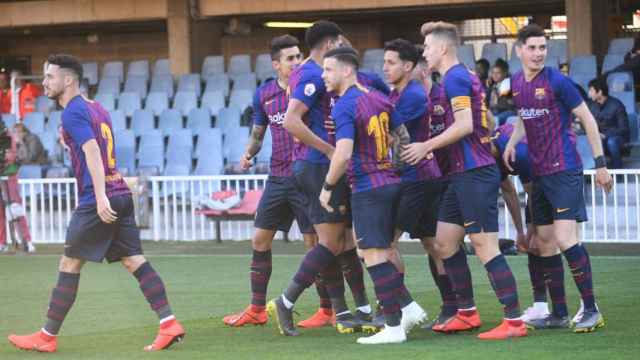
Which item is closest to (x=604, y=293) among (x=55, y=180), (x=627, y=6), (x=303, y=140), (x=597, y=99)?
(x=303, y=140)

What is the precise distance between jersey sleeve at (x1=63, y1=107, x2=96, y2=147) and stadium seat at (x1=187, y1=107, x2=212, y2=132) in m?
13.4

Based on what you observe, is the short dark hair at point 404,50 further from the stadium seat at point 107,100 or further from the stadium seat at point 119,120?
the stadium seat at point 107,100

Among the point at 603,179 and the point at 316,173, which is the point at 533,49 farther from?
the point at 316,173

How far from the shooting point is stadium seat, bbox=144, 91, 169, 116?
23344 mm

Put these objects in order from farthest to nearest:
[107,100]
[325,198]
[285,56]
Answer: [107,100], [285,56], [325,198]

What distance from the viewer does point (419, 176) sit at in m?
8.97

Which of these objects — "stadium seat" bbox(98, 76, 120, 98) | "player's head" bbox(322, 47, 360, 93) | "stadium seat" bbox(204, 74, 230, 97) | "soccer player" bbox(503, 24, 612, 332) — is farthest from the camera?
"stadium seat" bbox(98, 76, 120, 98)

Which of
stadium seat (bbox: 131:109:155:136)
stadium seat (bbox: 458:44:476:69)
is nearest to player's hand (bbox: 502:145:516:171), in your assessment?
stadium seat (bbox: 458:44:476:69)

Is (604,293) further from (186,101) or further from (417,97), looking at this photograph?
(186,101)

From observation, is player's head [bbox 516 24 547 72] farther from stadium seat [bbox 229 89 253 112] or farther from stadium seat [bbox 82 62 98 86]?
stadium seat [bbox 82 62 98 86]

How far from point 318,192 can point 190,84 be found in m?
14.9

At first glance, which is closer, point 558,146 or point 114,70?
point 558,146

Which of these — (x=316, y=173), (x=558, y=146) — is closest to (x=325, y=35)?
(x=316, y=173)

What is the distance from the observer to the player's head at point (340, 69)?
27.5 ft
